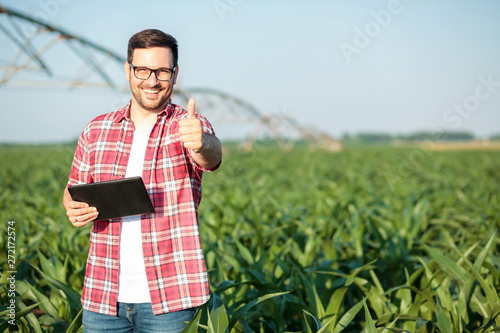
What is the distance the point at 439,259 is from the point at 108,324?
1.90 metres

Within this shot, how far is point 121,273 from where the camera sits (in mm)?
1585

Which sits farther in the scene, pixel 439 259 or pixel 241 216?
pixel 241 216

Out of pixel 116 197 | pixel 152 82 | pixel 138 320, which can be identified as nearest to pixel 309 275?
pixel 138 320

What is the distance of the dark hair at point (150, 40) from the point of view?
152 centimetres

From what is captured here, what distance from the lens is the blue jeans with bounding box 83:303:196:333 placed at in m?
1.57

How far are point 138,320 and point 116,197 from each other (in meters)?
0.46

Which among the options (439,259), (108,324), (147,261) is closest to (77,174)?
(147,261)

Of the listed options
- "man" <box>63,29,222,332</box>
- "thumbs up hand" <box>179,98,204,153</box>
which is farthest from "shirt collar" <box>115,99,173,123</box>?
"thumbs up hand" <box>179,98,204,153</box>

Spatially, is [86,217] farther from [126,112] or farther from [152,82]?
[152,82]

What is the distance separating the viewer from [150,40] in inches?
59.6

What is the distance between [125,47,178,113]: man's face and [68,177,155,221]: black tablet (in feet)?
1.02

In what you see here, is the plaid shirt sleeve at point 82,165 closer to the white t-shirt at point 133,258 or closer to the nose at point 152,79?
the white t-shirt at point 133,258

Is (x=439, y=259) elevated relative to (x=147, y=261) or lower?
lower

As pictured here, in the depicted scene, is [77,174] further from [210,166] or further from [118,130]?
[210,166]
